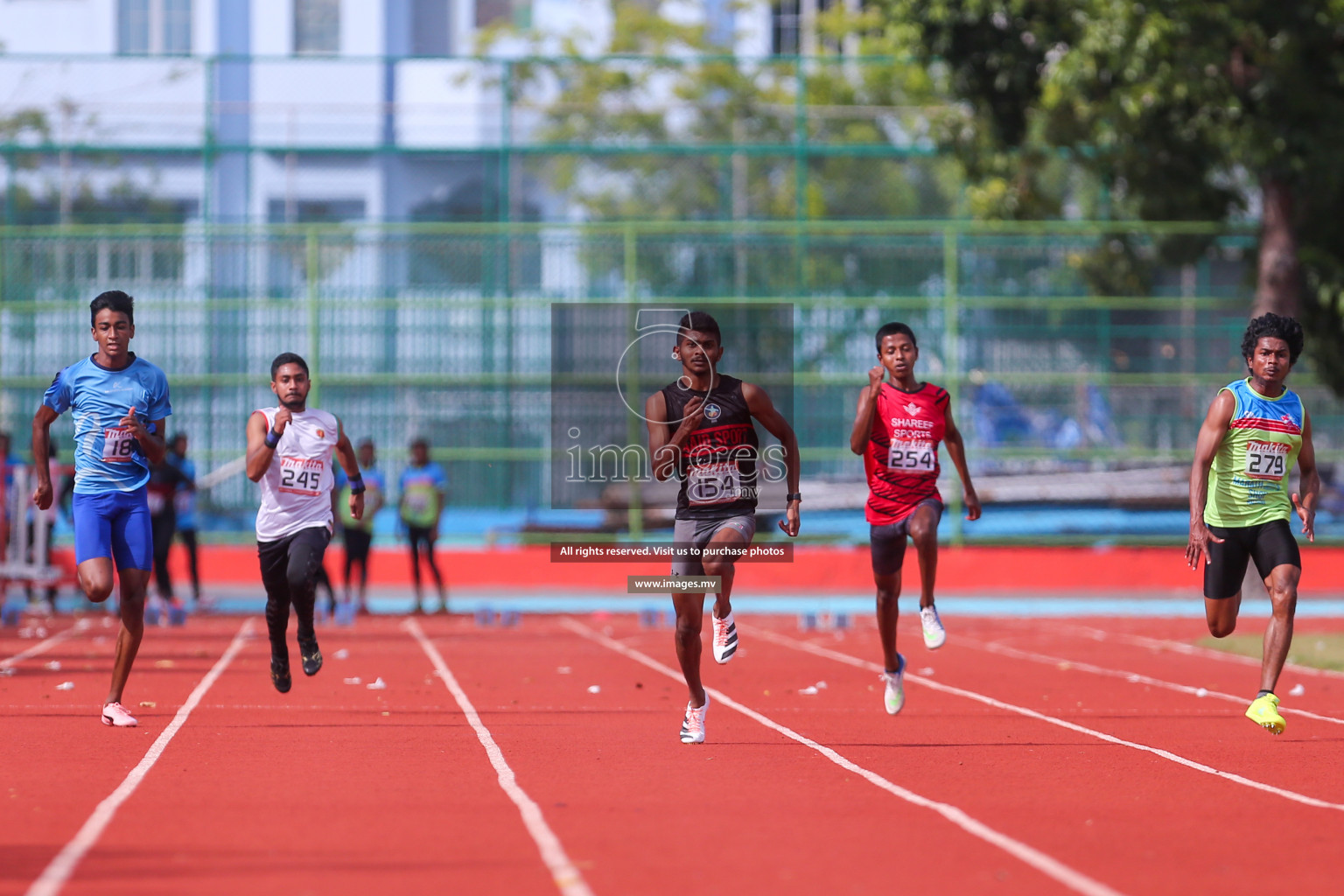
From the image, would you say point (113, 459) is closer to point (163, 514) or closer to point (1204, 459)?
point (1204, 459)

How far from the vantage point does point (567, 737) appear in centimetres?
958

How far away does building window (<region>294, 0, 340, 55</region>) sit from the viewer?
44812 millimetres

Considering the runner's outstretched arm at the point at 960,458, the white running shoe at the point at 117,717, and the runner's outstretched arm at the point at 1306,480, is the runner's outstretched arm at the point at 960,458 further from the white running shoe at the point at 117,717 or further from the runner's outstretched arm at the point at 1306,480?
the white running shoe at the point at 117,717

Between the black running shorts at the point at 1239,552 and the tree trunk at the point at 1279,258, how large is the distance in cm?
1316

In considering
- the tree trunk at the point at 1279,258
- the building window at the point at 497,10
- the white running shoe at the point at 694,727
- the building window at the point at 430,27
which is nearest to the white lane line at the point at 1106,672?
the white running shoe at the point at 694,727

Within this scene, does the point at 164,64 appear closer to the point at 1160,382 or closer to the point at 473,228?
the point at 473,228

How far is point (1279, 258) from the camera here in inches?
872

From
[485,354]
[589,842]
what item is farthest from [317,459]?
[485,354]

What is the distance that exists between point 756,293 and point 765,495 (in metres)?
2.83

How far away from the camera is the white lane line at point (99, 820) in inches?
223

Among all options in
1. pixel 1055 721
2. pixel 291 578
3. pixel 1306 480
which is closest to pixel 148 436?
pixel 291 578

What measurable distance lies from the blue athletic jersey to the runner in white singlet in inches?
29.0

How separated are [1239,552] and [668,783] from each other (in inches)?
146

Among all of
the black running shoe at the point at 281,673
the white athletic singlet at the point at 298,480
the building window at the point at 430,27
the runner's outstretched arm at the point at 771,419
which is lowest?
the black running shoe at the point at 281,673
